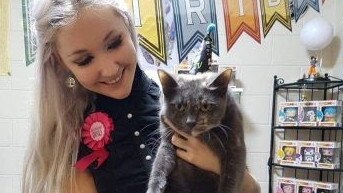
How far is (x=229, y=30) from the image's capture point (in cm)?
273

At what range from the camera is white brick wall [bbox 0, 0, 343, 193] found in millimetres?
2705

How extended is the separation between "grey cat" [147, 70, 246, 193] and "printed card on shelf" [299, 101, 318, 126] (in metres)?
1.58

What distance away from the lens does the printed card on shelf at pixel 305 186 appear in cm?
252

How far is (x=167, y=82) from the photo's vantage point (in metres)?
1.08

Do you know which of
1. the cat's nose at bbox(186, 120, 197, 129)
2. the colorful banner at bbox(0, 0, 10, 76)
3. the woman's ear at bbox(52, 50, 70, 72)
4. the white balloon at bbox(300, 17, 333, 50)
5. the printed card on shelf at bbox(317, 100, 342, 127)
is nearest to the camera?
the cat's nose at bbox(186, 120, 197, 129)

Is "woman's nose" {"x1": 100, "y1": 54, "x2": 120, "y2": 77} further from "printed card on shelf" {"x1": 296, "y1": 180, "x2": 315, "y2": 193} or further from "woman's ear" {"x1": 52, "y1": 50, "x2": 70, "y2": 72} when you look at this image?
"printed card on shelf" {"x1": 296, "y1": 180, "x2": 315, "y2": 193}

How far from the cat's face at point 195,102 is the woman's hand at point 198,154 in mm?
32

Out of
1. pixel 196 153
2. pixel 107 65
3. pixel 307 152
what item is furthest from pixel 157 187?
pixel 307 152

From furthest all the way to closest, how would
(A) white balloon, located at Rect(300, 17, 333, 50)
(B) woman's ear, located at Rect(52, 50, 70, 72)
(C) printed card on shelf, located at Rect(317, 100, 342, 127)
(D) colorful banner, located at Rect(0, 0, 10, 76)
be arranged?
1. (D) colorful banner, located at Rect(0, 0, 10, 76)
2. (A) white balloon, located at Rect(300, 17, 333, 50)
3. (C) printed card on shelf, located at Rect(317, 100, 342, 127)
4. (B) woman's ear, located at Rect(52, 50, 70, 72)

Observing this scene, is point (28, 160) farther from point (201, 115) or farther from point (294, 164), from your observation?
point (294, 164)

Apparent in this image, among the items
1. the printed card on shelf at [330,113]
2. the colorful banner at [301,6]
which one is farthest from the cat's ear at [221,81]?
the colorful banner at [301,6]

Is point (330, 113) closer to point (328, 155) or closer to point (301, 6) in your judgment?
point (328, 155)

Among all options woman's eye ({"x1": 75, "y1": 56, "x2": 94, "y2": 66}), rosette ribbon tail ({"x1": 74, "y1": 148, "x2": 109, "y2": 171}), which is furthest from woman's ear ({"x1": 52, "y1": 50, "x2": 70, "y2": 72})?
rosette ribbon tail ({"x1": 74, "y1": 148, "x2": 109, "y2": 171})

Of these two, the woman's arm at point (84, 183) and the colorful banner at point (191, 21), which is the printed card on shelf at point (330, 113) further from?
the woman's arm at point (84, 183)
